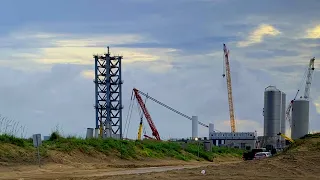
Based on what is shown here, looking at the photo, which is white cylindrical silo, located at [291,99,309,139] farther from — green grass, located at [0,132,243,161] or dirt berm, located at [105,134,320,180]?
dirt berm, located at [105,134,320,180]

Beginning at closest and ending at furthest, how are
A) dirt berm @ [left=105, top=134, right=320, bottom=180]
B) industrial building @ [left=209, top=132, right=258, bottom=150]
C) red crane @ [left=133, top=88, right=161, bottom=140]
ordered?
dirt berm @ [left=105, top=134, right=320, bottom=180], red crane @ [left=133, top=88, right=161, bottom=140], industrial building @ [left=209, top=132, right=258, bottom=150]

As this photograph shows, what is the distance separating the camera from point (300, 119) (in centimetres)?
10669

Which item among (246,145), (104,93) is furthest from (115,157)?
(246,145)

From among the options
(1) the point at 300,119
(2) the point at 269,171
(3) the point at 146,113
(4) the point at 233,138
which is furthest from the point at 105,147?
(4) the point at 233,138

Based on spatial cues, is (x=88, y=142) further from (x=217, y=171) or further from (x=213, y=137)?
(x=213, y=137)

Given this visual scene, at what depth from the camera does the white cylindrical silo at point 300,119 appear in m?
106

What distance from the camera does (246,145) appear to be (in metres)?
142

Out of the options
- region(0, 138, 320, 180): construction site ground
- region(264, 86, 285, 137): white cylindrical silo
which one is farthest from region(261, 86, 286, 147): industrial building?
→ region(0, 138, 320, 180): construction site ground

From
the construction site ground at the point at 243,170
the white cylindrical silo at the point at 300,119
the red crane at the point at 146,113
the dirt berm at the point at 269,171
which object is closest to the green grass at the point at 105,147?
the construction site ground at the point at 243,170

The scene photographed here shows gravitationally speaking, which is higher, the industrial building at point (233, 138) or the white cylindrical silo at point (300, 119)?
the white cylindrical silo at point (300, 119)

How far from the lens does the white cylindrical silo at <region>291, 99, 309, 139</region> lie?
106 m

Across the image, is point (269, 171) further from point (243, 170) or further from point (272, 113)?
point (272, 113)

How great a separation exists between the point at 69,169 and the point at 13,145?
227 inches

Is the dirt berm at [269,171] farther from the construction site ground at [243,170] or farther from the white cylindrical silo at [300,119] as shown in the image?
the white cylindrical silo at [300,119]
